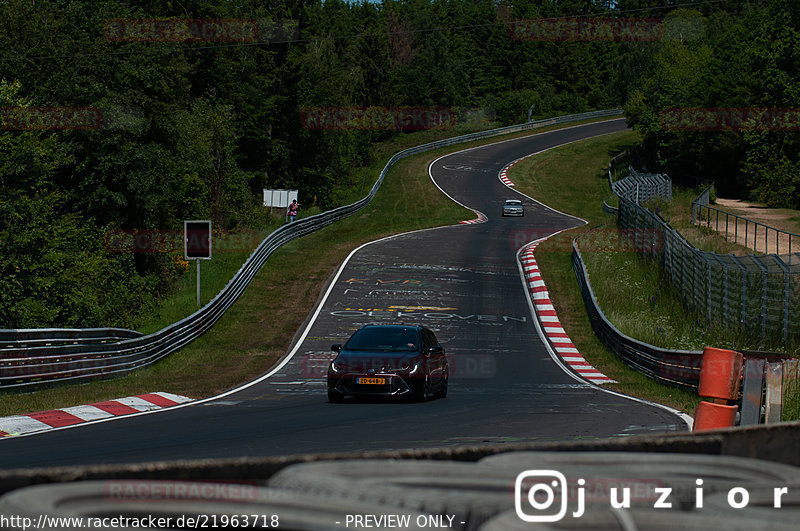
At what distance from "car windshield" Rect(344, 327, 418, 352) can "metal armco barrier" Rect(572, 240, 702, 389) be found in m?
5.71

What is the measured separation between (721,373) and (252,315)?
76.3 ft

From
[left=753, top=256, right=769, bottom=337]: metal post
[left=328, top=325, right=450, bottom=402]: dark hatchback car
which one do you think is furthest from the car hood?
[left=753, top=256, right=769, bottom=337]: metal post

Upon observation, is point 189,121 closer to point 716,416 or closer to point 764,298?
point 764,298

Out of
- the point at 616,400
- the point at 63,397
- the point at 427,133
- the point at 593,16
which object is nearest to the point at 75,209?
the point at 63,397

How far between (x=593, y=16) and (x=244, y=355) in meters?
168

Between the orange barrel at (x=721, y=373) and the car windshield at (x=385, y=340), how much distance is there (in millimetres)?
7881

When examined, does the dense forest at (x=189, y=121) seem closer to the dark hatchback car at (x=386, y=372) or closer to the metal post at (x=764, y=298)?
the dark hatchback car at (x=386, y=372)

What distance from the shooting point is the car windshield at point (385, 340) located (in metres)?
17.7

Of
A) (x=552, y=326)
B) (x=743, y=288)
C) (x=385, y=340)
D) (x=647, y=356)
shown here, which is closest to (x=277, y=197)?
(x=552, y=326)

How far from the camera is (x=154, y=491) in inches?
141

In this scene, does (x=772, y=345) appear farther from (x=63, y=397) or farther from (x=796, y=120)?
(x=796, y=120)

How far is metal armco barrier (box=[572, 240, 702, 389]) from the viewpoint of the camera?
60.9 feet

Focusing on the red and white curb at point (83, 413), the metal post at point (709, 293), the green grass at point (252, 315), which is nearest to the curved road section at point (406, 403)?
the red and white curb at point (83, 413)

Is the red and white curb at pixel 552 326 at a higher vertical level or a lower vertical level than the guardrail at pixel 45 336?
lower
